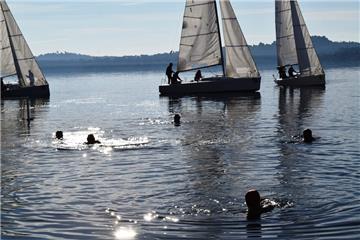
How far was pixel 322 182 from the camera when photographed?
76.4 feet

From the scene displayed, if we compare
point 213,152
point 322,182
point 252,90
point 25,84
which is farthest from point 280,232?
point 25,84

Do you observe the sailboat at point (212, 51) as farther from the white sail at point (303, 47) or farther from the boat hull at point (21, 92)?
the boat hull at point (21, 92)

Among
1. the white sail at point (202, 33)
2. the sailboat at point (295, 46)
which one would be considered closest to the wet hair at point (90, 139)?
the white sail at point (202, 33)

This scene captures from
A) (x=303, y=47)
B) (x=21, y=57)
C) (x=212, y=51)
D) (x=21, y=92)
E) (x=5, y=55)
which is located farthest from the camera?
(x=303, y=47)

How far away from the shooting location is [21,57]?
7781 centimetres

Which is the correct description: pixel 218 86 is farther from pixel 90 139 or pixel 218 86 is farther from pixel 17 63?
pixel 90 139

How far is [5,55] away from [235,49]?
2550 cm

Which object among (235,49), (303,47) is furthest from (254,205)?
(303,47)

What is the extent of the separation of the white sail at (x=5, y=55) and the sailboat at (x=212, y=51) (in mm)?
17163

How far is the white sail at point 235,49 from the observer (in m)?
72.2

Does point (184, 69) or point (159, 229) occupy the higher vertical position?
point (184, 69)

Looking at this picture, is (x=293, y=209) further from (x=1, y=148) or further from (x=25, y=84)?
(x=25, y=84)

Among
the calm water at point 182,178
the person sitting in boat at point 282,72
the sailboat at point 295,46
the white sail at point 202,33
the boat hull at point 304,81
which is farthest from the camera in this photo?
the person sitting in boat at point 282,72

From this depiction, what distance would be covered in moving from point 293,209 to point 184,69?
57.3m
